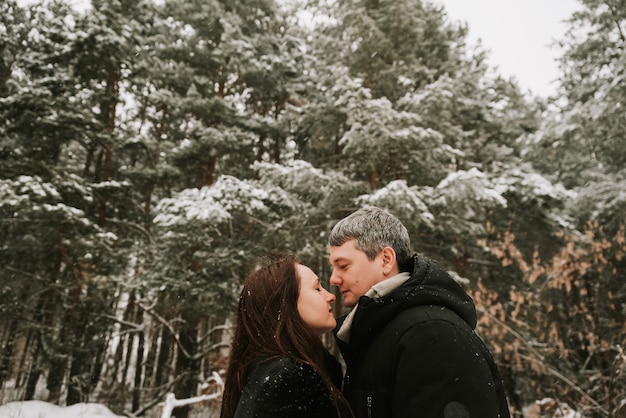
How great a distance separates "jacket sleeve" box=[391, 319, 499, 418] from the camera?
1532 millimetres

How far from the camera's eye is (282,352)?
198 cm

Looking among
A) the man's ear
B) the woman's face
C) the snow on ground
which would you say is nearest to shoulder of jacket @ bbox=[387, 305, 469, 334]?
the man's ear

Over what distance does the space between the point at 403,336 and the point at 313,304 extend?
0.68 metres

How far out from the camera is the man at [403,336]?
1574mm

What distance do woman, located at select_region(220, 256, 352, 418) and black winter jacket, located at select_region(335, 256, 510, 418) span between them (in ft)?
0.59

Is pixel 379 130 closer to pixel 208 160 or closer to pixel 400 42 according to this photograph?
pixel 400 42

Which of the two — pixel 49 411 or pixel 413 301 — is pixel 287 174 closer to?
pixel 49 411

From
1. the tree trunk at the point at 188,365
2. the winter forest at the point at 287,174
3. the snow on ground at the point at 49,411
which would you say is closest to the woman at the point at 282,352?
the winter forest at the point at 287,174

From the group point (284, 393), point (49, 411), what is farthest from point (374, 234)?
point (49, 411)

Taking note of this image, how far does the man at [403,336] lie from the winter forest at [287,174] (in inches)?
227

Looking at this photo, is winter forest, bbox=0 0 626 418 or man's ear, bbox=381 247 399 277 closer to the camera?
man's ear, bbox=381 247 399 277

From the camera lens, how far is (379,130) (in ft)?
29.2

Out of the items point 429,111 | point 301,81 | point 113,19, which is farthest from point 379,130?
point 113,19

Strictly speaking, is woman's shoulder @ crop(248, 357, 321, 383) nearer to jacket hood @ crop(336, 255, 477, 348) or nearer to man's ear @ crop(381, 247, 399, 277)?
jacket hood @ crop(336, 255, 477, 348)
